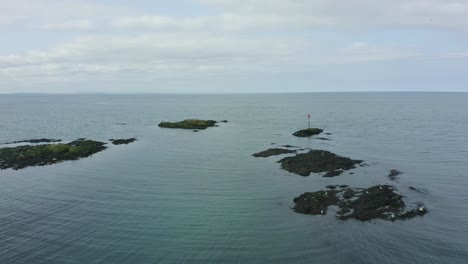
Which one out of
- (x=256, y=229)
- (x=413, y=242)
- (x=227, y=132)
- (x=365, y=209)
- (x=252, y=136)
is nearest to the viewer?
(x=413, y=242)

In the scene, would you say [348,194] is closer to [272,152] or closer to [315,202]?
[315,202]

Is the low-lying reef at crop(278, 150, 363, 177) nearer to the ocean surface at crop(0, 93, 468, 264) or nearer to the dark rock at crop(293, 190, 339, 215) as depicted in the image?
the ocean surface at crop(0, 93, 468, 264)

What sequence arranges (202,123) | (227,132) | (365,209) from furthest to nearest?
(202,123), (227,132), (365,209)

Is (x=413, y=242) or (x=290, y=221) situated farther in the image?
(x=290, y=221)

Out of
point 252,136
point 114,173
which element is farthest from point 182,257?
point 252,136

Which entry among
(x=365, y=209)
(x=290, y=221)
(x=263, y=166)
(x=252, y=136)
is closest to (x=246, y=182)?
(x=263, y=166)

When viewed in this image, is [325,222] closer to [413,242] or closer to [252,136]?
Result: [413,242]

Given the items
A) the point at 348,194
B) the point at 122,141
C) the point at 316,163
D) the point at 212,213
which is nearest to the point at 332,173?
the point at 316,163
